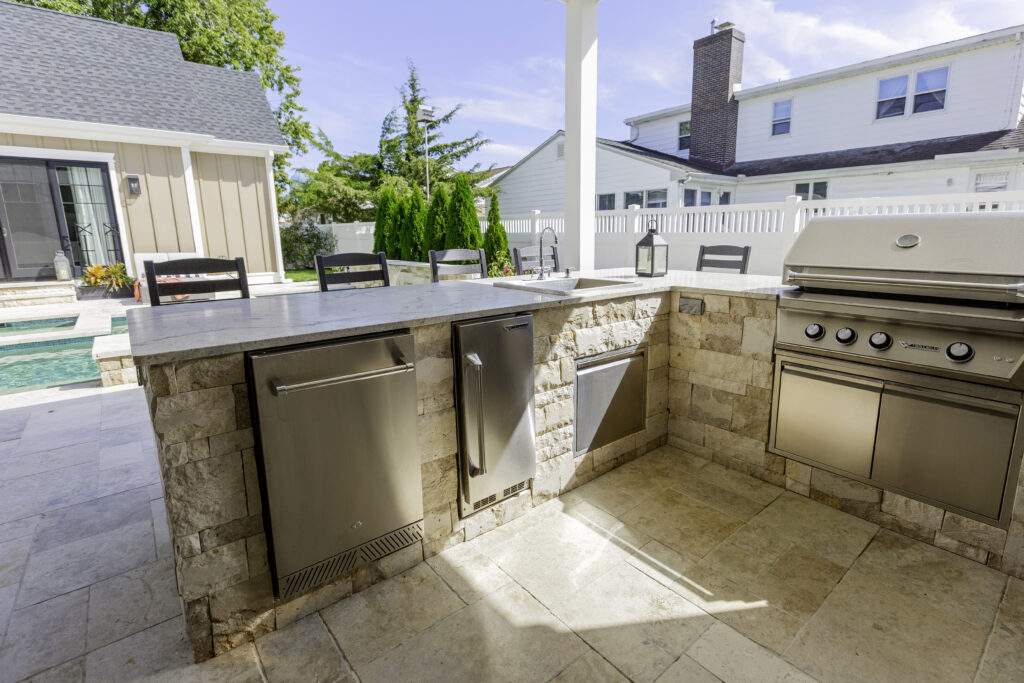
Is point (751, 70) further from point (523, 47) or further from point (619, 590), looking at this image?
point (619, 590)

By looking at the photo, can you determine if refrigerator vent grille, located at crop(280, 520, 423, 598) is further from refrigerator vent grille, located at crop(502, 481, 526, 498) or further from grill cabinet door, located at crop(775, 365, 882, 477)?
grill cabinet door, located at crop(775, 365, 882, 477)

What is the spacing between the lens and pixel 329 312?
6.59ft

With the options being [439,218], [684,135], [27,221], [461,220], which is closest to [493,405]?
[461,220]

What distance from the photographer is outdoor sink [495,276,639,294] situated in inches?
109

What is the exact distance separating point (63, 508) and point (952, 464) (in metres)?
3.98

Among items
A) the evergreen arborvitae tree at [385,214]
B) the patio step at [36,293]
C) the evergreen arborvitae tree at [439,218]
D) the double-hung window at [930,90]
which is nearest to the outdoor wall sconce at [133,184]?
the patio step at [36,293]

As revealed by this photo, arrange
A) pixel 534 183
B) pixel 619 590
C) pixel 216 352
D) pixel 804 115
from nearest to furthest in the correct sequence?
pixel 216 352
pixel 619 590
pixel 804 115
pixel 534 183

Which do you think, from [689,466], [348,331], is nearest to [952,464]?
[689,466]

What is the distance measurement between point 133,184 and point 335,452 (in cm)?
912

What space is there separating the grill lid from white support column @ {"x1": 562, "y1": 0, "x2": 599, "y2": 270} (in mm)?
2290

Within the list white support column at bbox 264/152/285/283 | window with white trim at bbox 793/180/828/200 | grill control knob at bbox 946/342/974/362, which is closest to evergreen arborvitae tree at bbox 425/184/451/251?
white support column at bbox 264/152/285/283

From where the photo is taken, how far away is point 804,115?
1110 cm

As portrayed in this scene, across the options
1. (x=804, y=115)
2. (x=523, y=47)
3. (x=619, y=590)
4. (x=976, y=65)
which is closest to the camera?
(x=619, y=590)

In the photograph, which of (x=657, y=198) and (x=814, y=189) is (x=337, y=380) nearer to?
(x=657, y=198)
